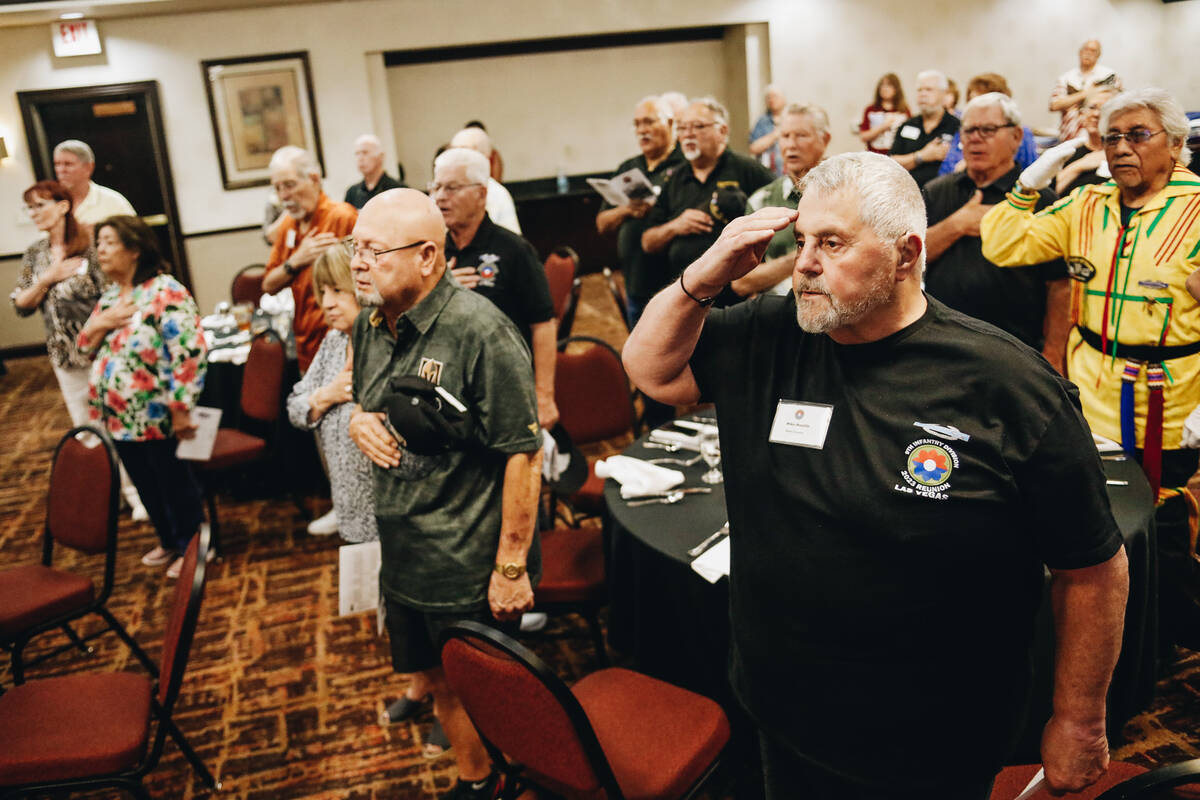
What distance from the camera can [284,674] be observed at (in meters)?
3.47

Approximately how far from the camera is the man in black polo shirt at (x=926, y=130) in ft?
20.5

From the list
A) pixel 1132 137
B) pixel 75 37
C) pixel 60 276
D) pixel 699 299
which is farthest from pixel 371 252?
pixel 75 37

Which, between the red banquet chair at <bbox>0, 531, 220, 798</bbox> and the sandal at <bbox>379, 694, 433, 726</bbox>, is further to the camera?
the sandal at <bbox>379, 694, 433, 726</bbox>

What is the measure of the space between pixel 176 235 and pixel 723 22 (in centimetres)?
691

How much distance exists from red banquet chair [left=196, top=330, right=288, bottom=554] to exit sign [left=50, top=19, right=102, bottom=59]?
672 centimetres

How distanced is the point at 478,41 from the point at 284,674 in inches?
342

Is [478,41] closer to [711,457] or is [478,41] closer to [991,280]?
[991,280]

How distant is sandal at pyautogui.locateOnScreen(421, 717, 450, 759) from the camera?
2.90 m

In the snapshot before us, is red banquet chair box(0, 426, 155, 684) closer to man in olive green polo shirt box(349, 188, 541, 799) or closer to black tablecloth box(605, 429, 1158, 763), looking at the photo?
man in olive green polo shirt box(349, 188, 541, 799)

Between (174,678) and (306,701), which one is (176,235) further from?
(174,678)

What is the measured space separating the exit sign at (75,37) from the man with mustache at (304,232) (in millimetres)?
6661

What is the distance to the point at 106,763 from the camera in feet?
7.43

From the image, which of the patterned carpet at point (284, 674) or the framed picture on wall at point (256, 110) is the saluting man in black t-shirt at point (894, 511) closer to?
the patterned carpet at point (284, 674)

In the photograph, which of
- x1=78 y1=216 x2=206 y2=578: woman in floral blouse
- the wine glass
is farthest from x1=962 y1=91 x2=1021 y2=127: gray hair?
x1=78 y1=216 x2=206 y2=578: woman in floral blouse
